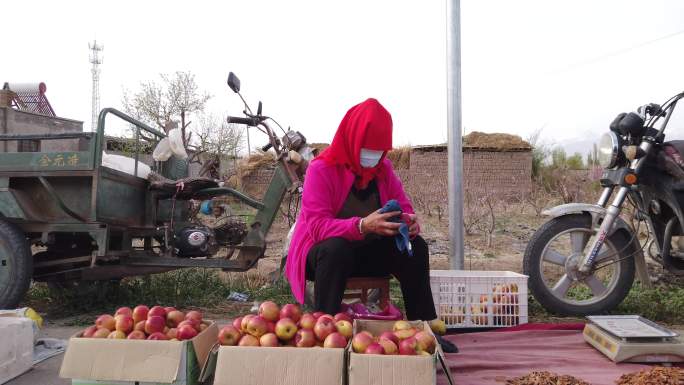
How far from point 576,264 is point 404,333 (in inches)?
84.4

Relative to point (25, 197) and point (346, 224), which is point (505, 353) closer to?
point (346, 224)

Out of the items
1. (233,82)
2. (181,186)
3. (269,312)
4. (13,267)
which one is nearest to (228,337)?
(269,312)

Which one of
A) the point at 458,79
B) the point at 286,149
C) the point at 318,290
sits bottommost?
the point at 318,290

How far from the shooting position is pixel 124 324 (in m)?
2.18

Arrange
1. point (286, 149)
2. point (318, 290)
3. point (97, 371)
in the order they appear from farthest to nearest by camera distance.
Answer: point (286, 149) < point (318, 290) < point (97, 371)

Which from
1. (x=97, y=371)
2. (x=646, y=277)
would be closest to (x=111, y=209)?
(x=97, y=371)

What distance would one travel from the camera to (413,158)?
15523 mm

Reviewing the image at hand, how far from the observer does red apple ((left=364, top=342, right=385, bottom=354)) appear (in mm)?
1894

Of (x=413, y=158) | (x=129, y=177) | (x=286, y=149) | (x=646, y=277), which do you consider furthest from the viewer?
(x=413, y=158)

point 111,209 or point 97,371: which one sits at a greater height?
point 111,209

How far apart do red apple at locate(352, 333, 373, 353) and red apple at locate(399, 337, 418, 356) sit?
0.12 metres

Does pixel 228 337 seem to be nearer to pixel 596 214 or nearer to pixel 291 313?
pixel 291 313

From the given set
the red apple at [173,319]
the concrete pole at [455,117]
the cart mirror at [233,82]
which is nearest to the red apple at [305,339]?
the red apple at [173,319]

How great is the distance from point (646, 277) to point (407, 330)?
270cm
